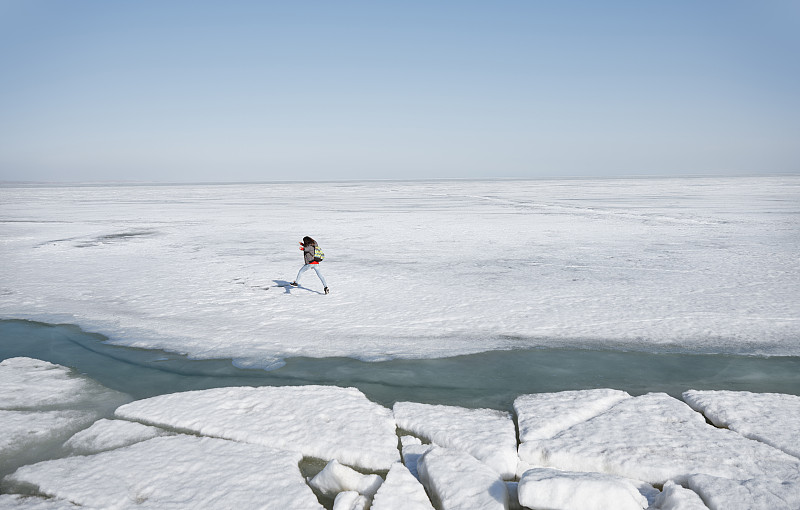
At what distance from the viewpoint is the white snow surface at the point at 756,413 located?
3.54 metres

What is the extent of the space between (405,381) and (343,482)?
74.6 inches

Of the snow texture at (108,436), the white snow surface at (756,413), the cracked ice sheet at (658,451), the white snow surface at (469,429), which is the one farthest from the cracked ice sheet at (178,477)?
the white snow surface at (756,413)

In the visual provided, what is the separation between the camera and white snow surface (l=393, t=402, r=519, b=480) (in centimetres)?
338

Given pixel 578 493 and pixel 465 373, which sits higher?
pixel 578 493

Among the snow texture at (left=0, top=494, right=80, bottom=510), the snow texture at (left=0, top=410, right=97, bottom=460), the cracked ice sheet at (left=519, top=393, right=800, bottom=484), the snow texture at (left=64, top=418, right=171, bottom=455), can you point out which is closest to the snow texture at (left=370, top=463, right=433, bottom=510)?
the cracked ice sheet at (left=519, top=393, right=800, bottom=484)

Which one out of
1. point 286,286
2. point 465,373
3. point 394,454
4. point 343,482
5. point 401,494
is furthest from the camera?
point 286,286

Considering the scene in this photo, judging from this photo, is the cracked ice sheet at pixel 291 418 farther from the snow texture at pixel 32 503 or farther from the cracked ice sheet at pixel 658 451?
the cracked ice sheet at pixel 658 451

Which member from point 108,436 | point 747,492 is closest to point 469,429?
point 747,492

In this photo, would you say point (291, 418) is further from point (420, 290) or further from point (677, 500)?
point (420, 290)

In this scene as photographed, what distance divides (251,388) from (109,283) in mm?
5867

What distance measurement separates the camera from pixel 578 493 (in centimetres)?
269

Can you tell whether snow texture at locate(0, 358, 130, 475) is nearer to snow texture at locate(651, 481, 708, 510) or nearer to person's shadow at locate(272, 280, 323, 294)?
person's shadow at locate(272, 280, 323, 294)

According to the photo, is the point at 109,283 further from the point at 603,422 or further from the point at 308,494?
the point at 603,422

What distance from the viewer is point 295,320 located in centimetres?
681
